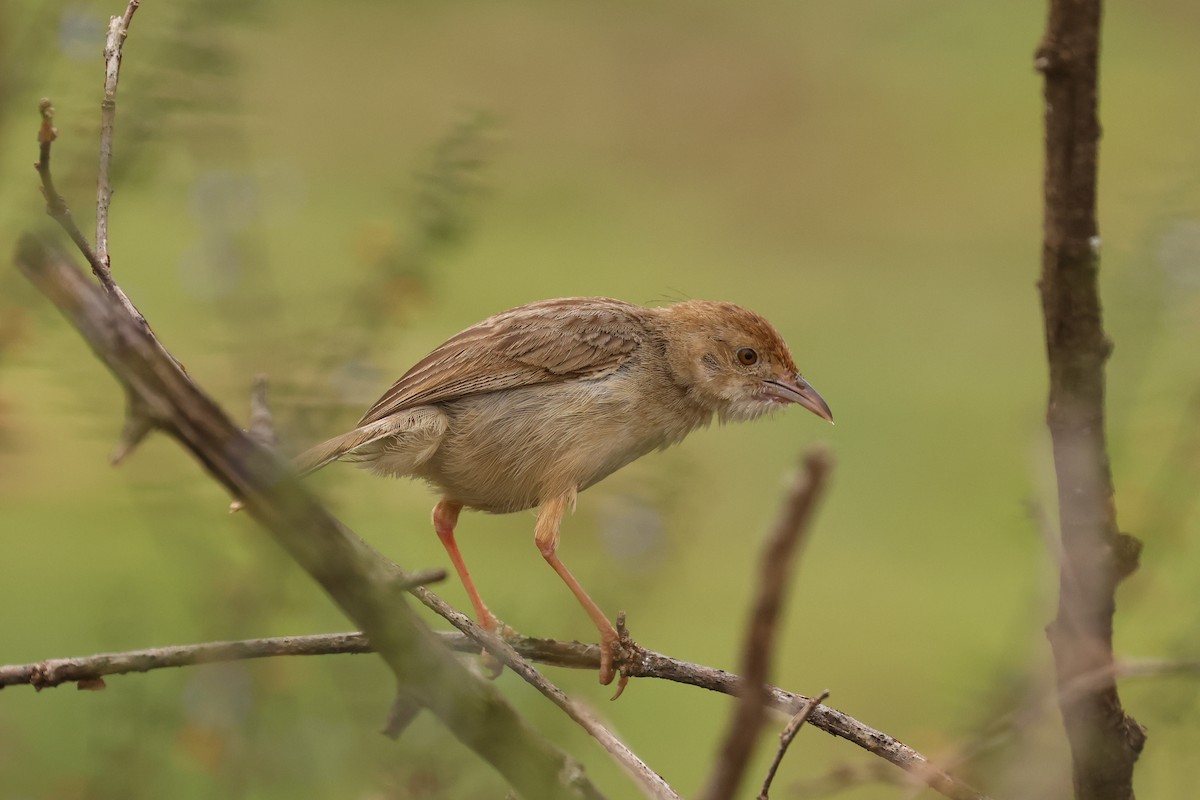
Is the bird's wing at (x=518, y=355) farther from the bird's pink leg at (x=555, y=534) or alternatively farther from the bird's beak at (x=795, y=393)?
the bird's beak at (x=795, y=393)

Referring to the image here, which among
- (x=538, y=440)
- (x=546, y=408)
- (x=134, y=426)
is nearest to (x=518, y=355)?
(x=546, y=408)

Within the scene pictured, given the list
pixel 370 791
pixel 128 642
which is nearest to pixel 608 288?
pixel 128 642

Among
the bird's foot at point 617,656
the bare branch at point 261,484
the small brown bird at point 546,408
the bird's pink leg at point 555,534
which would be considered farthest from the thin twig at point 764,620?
the bird's pink leg at point 555,534

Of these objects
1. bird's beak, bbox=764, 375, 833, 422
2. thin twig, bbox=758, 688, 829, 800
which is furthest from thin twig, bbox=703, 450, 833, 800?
bird's beak, bbox=764, 375, 833, 422

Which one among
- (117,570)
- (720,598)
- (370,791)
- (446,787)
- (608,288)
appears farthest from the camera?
(608,288)

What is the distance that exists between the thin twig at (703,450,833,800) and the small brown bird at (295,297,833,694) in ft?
9.19

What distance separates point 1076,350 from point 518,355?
3016 millimetres

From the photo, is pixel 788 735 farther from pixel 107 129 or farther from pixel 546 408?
pixel 546 408

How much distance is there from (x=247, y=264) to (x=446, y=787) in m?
1.44

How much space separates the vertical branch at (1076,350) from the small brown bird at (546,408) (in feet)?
7.76

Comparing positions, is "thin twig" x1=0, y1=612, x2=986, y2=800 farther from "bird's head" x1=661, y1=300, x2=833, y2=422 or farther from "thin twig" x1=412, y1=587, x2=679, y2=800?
"bird's head" x1=661, y1=300, x2=833, y2=422

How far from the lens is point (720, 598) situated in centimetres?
878

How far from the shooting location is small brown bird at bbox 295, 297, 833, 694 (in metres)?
4.05

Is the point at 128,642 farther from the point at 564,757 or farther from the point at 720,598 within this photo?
the point at 720,598
